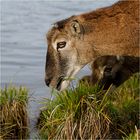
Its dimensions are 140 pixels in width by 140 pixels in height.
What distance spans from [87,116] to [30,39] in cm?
952

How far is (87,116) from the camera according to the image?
34.3 ft

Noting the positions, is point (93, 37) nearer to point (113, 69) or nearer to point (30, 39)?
point (113, 69)

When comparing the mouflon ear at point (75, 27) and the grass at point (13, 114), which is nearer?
the mouflon ear at point (75, 27)

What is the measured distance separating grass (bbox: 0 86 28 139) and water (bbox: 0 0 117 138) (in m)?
0.24

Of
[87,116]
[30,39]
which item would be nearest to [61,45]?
[87,116]

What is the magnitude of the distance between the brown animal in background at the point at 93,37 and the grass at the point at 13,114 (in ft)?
3.14

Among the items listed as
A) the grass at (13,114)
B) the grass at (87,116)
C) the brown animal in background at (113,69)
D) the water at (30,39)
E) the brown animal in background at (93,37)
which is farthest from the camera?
the water at (30,39)

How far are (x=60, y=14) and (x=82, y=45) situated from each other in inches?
498

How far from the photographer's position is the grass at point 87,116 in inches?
410

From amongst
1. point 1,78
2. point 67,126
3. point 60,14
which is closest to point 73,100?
point 67,126

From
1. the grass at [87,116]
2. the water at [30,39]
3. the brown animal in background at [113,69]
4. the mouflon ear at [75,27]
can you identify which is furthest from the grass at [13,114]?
the mouflon ear at [75,27]

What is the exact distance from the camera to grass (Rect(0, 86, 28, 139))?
11180 mm

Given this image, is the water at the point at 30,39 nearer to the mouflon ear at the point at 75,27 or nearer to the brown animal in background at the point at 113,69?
the brown animal in background at the point at 113,69

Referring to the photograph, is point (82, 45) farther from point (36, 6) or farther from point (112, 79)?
point (36, 6)
